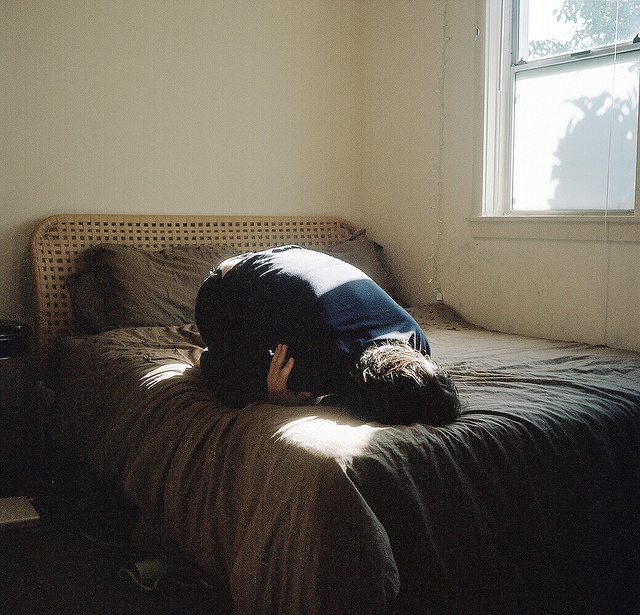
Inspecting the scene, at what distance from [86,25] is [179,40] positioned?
433 millimetres

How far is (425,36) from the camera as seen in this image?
3398 millimetres

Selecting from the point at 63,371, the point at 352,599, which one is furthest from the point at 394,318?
the point at 63,371

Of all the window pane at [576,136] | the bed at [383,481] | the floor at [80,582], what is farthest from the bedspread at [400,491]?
the window pane at [576,136]

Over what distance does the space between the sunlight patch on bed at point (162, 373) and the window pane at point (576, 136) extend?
1.69m

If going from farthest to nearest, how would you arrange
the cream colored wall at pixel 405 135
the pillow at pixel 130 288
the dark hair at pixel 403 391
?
the cream colored wall at pixel 405 135, the pillow at pixel 130 288, the dark hair at pixel 403 391

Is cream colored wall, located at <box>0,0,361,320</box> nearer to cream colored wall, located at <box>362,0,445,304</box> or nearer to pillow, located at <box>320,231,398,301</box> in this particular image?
cream colored wall, located at <box>362,0,445,304</box>

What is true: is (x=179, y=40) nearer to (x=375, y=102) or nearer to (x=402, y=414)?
(x=375, y=102)

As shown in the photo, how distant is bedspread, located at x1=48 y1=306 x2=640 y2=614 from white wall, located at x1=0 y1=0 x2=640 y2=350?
0.86m

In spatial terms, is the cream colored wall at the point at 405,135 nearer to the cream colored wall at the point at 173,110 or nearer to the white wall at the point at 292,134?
the white wall at the point at 292,134

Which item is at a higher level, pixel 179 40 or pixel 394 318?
pixel 179 40

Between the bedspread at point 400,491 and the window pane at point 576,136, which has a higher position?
the window pane at point 576,136

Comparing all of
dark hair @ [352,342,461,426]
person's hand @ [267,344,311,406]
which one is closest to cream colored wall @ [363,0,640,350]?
dark hair @ [352,342,461,426]

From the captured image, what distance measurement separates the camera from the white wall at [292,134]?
2.92 m

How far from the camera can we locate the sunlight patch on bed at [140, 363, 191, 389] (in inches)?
83.6
